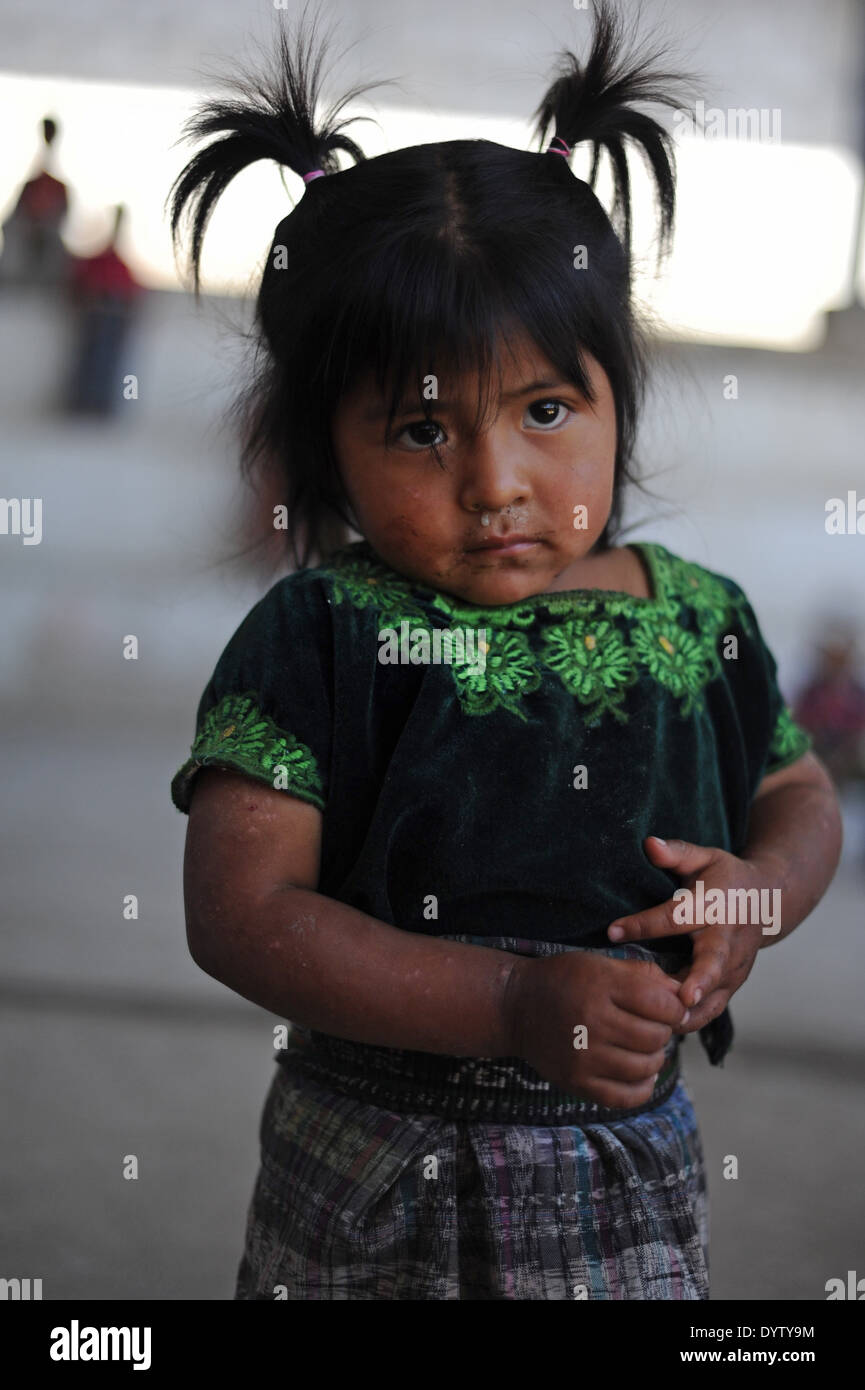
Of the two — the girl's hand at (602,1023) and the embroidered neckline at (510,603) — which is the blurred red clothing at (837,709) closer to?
the embroidered neckline at (510,603)

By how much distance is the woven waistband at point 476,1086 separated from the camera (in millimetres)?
872

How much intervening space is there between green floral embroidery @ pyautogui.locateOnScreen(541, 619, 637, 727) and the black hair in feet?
0.48

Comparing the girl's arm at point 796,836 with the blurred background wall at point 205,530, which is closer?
the girl's arm at point 796,836

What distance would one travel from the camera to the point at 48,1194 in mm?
1612

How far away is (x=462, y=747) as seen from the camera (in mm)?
855

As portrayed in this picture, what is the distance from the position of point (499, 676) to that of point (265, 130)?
1.41ft

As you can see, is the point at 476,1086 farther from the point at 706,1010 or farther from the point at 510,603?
the point at 510,603

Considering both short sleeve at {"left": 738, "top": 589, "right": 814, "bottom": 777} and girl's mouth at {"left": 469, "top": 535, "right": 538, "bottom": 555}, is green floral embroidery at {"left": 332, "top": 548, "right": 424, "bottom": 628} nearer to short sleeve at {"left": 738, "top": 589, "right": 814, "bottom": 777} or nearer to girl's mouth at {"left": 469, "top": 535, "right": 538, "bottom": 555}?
girl's mouth at {"left": 469, "top": 535, "right": 538, "bottom": 555}

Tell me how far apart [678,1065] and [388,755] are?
33 centimetres

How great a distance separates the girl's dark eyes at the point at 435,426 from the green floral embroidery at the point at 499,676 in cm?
13

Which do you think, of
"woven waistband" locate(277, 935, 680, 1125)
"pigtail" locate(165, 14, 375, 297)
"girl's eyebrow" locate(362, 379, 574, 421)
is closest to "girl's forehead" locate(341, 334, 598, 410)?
"girl's eyebrow" locate(362, 379, 574, 421)

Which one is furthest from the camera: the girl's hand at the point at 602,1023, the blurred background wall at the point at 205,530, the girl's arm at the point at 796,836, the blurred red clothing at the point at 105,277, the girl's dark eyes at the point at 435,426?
the blurred red clothing at the point at 105,277

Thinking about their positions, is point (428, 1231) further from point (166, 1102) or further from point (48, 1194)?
point (166, 1102)

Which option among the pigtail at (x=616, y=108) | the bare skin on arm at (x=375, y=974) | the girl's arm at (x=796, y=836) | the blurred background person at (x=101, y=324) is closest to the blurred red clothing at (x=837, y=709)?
the girl's arm at (x=796, y=836)
